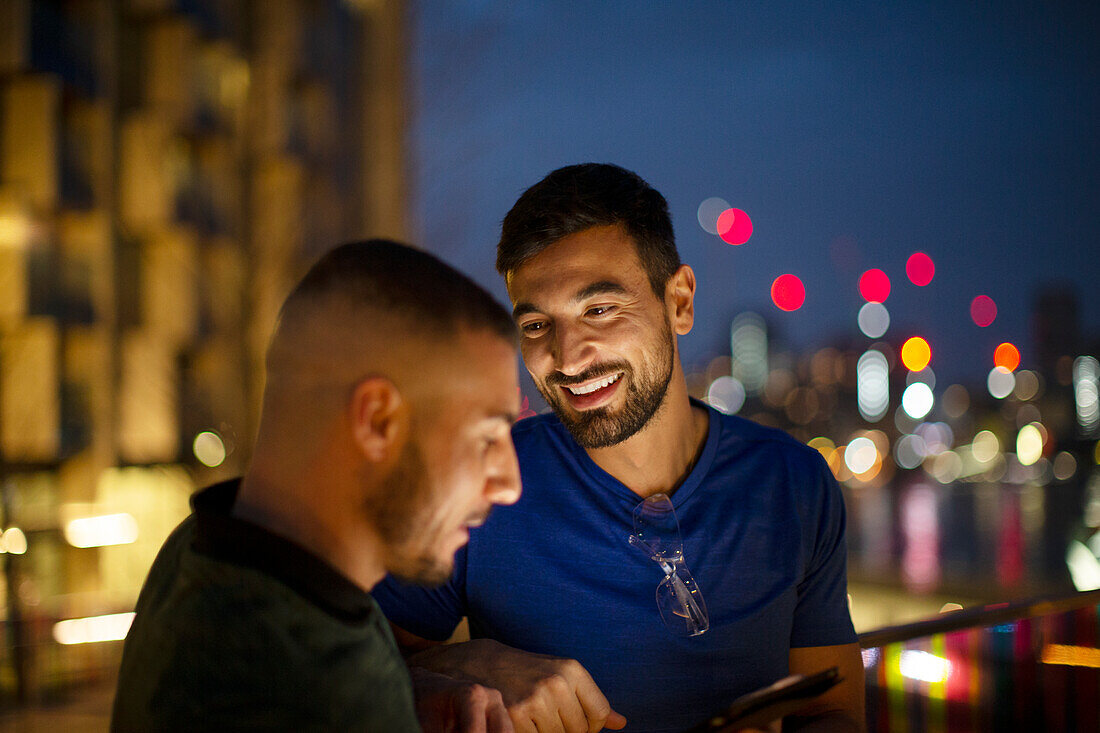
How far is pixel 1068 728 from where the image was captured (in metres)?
4.00

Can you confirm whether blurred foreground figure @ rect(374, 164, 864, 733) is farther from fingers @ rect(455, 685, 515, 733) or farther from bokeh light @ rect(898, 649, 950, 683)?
bokeh light @ rect(898, 649, 950, 683)

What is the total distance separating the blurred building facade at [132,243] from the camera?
13.4 metres

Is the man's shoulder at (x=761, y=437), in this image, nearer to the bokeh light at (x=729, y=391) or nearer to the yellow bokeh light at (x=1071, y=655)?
the yellow bokeh light at (x=1071, y=655)

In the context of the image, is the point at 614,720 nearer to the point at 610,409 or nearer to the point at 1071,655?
the point at 610,409

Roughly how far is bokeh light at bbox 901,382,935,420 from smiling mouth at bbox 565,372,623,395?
5794 inches

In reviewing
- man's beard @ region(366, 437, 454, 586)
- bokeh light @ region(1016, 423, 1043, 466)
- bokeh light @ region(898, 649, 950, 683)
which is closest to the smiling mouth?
man's beard @ region(366, 437, 454, 586)

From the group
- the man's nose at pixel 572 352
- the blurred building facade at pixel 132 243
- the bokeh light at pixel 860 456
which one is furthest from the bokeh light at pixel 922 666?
the bokeh light at pixel 860 456

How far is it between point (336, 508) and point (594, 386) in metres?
1.32

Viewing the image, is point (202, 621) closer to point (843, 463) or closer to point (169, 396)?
point (169, 396)

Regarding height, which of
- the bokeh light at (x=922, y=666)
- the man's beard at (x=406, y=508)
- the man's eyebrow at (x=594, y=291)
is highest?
the man's eyebrow at (x=594, y=291)

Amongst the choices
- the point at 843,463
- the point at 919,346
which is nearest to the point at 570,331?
the point at 919,346

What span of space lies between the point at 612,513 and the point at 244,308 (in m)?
7.26

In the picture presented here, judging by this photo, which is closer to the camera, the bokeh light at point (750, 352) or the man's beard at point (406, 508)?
the man's beard at point (406, 508)

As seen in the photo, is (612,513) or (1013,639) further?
(1013,639)
